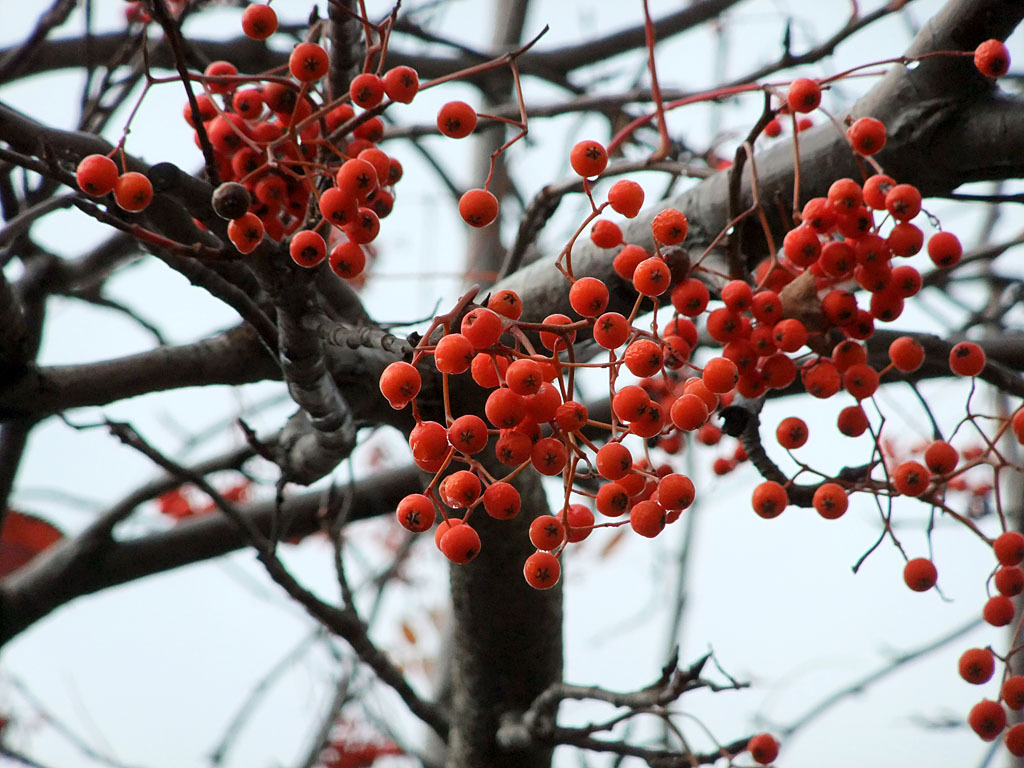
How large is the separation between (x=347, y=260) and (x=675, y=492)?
1.74ft

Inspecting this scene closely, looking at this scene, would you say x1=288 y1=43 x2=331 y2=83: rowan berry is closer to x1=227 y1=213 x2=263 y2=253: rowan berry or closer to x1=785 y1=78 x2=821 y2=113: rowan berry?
x1=227 y1=213 x2=263 y2=253: rowan berry

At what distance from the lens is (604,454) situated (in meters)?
0.95

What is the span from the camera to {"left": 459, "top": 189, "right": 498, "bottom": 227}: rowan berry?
1.01 meters

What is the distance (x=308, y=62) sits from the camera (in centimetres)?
117

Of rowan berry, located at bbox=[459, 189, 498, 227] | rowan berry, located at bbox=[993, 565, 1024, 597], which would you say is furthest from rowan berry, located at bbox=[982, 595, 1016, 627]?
rowan berry, located at bbox=[459, 189, 498, 227]

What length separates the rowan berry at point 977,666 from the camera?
126 cm

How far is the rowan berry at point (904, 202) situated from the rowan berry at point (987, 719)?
28.8 inches

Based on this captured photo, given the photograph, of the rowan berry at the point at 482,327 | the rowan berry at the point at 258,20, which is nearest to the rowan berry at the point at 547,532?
the rowan berry at the point at 482,327

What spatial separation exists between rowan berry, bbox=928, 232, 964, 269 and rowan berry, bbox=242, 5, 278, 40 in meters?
1.01

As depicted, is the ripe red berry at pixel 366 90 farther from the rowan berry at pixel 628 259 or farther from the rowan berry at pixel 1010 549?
the rowan berry at pixel 1010 549

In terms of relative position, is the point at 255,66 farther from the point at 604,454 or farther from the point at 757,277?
the point at 604,454

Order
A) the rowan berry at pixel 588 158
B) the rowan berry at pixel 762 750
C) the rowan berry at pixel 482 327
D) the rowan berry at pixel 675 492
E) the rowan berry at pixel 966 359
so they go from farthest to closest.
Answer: the rowan berry at pixel 762 750, the rowan berry at pixel 966 359, the rowan berry at pixel 588 158, the rowan berry at pixel 675 492, the rowan berry at pixel 482 327

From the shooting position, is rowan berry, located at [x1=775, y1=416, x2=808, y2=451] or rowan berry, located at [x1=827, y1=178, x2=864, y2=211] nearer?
rowan berry, located at [x1=827, y1=178, x2=864, y2=211]

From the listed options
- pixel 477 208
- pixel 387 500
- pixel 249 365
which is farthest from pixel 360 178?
pixel 387 500
